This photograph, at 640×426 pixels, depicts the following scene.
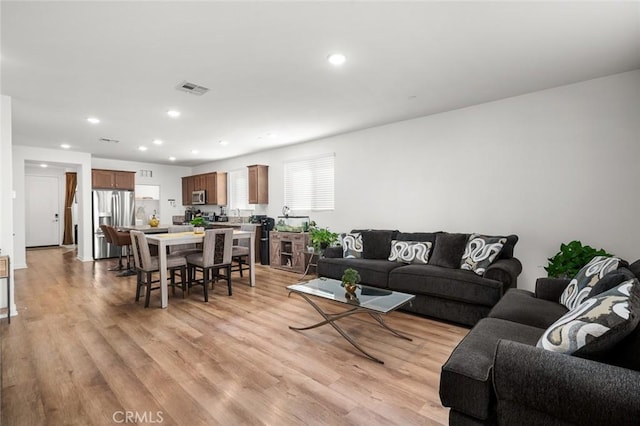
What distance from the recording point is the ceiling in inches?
82.3

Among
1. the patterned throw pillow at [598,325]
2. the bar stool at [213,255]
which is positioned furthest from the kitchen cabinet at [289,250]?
the patterned throw pillow at [598,325]

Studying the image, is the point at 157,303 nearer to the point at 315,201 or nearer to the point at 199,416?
the point at 199,416

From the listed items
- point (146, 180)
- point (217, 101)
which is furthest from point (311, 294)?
point (146, 180)

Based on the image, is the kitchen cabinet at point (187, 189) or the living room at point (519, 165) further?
the kitchen cabinet at point (187, 189)

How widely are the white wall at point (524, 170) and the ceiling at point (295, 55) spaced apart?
0.27m

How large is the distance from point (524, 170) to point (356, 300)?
2790mm

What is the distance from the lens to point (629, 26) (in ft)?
7.48

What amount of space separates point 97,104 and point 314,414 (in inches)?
176

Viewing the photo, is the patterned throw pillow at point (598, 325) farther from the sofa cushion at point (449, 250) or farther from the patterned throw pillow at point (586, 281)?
the sofa cushion at point (449, 250)

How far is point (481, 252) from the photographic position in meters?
3.41

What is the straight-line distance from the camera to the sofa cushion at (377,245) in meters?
4.43

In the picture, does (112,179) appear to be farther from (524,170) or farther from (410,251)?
(524,170)

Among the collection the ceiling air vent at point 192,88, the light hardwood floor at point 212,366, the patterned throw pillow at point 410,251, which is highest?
the ceiling air vent at point 192,88

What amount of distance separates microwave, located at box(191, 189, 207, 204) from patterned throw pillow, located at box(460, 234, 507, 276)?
729cm
